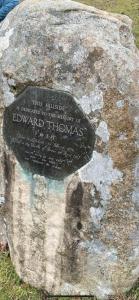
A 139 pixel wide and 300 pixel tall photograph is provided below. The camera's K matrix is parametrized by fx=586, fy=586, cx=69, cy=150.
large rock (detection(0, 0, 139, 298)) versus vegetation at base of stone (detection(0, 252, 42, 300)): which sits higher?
large rock (detection(0, 0, 139, 298))

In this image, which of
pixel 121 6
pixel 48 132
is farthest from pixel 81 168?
pixel 121 6

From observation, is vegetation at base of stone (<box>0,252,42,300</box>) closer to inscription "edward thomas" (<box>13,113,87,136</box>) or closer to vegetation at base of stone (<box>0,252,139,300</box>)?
vegetation at base of stone (<box>0,252,139,300</box>)

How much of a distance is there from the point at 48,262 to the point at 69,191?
0.89 m

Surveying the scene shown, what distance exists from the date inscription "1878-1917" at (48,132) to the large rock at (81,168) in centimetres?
7

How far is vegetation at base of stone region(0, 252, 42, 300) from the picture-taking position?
5875 millimetres

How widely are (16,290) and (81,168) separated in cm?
162

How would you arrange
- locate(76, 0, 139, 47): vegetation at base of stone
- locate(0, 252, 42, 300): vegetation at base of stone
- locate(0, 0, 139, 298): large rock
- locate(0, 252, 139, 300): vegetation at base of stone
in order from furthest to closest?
locate(76, 0, 139, 47): vegetation at base of stone → locate(0, 252, 42, 300): vegetation at base of stone → locate(0, 252, 139, 300): vegetation at base of stone → locate(0, 0, 139, 298): large rock

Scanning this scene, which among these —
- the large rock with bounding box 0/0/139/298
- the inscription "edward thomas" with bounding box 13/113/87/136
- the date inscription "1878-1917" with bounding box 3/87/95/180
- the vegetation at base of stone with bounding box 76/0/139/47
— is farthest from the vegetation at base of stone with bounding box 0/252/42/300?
the vegetation at base of stone with bounding box 76/0/139/47

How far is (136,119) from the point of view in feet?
16.0

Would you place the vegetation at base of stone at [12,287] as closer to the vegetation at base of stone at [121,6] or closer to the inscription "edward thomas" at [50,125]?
the inscription "edward thomas" at [50,125]

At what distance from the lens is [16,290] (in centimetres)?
594

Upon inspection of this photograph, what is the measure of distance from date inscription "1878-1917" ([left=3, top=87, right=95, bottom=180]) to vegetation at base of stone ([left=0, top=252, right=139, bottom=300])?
52.2 inches

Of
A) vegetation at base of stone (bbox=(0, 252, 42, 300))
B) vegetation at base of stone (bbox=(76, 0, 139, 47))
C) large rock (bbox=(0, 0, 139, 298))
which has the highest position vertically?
large rock (bbox=(0, 0, 139, 298))

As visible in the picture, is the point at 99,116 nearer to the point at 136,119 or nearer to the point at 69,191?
the point at 136,119
